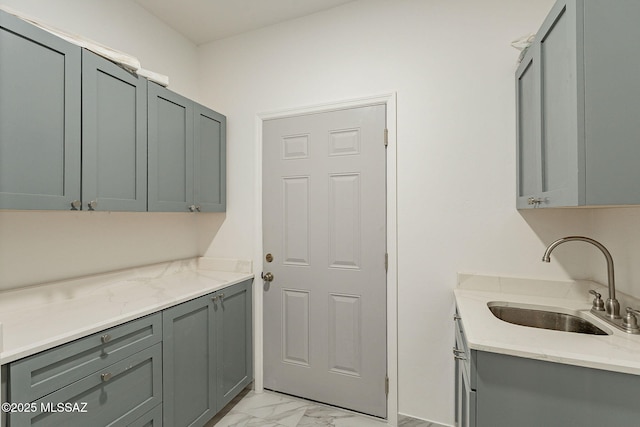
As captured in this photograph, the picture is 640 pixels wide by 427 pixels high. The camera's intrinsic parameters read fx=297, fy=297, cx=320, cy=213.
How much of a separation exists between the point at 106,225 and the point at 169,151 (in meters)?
0.61

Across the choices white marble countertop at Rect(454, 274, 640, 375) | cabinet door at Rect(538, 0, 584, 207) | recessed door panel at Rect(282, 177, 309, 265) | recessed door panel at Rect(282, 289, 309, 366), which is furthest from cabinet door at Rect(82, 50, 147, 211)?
cabinet door at Rect(538, 0, 584, 207)

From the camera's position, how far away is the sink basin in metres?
1.40

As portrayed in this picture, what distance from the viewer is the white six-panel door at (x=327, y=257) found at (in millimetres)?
1979

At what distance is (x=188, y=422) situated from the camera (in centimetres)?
167

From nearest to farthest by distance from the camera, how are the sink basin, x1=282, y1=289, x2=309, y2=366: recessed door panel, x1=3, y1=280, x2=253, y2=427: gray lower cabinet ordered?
1. x1=3, y1=280, x2=253, y2=427: gray lower cabinet
2. the sink basin
3. x1=282, y1=289, x2=309, y2=366: recessed door panel

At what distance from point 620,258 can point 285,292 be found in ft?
6.23

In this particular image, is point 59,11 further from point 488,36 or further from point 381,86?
→ point 488,36

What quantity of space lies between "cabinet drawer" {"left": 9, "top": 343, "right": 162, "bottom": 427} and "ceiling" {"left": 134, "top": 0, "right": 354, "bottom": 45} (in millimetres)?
2225

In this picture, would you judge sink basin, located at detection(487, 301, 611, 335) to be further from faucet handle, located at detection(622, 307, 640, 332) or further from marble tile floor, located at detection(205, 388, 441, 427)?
marble tile floor, located at detection(205, 388, 441, 427)

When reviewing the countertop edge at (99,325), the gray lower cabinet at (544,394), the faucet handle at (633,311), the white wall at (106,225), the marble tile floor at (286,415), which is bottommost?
the marble tile floor at (286,415)

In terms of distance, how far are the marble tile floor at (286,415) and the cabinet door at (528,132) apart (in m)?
1.52

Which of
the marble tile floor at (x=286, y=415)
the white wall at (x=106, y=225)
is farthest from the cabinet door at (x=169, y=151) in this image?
the marble tile floor at (x=286, y=415)

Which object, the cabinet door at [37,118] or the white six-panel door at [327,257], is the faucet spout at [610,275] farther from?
the cabinet door at [37,118]

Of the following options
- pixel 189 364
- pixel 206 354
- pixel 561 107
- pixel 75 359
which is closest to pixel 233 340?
pixel 206 354
